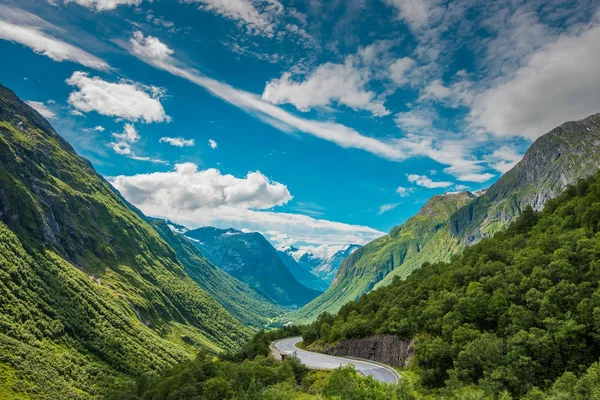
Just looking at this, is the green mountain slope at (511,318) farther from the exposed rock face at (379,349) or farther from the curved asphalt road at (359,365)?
the curved asphalt road at (359,365)

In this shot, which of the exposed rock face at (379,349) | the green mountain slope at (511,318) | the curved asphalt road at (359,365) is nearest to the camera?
the green mountain slope at (511,318)

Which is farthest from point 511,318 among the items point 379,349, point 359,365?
point 359,365

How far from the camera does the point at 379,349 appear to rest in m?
91.9

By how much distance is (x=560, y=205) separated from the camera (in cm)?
12838

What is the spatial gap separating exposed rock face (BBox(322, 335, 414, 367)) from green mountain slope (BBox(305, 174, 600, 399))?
7.58 feet

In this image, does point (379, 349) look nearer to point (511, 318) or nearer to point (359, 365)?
point (359, 365)

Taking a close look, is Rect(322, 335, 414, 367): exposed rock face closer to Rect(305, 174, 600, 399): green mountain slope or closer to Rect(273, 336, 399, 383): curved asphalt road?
Rect(305, 174, 600, 399): green mountain slope

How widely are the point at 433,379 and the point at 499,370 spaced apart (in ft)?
40.9

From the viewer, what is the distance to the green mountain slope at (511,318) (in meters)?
59.7

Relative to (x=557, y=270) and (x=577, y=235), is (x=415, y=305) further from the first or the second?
(x=577, y=235)

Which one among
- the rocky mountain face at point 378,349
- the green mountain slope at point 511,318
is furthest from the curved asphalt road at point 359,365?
the green mountain slope at point 511,318

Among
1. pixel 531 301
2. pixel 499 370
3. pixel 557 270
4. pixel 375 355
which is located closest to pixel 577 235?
pixel 557 270

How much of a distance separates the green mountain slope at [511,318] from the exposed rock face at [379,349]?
90.9 inches

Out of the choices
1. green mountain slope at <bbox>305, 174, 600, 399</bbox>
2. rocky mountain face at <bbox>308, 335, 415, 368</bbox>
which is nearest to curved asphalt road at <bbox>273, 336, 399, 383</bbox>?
rocky mountain face at <bbox>308, 335, 415, 368</bbox>
